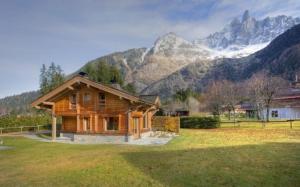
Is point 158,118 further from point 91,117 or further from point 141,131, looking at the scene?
point 91,117

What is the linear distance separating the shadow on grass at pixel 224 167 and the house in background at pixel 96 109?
958 centimetres

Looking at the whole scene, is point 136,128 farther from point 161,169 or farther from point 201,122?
point 161,169

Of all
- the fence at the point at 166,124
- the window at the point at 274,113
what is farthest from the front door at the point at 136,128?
the window at the point at 274,113

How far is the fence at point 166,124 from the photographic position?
3412cm

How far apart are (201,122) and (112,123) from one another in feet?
59.6

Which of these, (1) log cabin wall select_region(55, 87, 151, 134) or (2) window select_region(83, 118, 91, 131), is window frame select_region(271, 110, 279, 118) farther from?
(2) window select_region(83, 118, 91, 131)

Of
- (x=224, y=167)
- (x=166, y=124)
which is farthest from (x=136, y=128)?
(x=224, y=167)

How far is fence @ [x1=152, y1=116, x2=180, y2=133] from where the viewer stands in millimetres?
34125

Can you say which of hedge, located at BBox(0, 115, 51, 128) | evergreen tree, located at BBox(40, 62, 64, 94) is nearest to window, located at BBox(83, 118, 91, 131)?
hedge, located at BBox(0, 115, 51, 128)

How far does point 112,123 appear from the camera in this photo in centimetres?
2655

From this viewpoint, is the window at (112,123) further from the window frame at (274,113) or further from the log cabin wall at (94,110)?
the window frame at (274,113)

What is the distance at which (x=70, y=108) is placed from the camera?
2814 centimetres

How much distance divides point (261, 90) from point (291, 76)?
87.2 meters

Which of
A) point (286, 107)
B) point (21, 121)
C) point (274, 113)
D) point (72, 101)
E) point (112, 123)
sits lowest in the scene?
point (21, 121)
